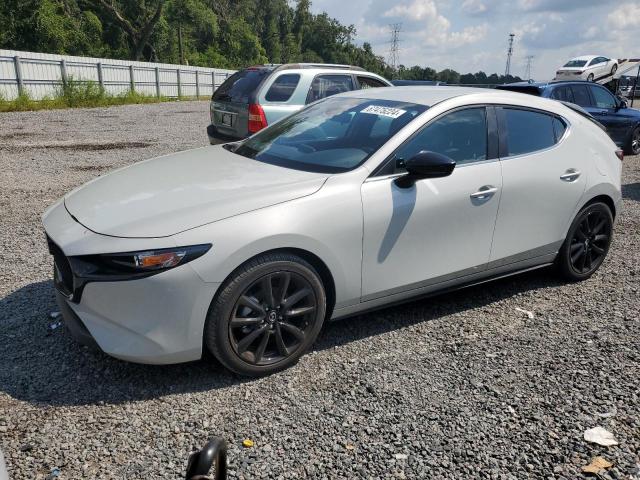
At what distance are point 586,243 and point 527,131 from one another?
1234mm

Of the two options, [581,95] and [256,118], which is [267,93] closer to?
[256,118]

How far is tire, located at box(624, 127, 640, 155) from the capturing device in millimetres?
12734

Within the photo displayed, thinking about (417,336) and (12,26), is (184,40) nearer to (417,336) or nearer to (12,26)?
(12,26)

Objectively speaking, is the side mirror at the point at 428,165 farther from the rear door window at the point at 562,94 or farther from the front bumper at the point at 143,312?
the rear door window at the point at 562,94

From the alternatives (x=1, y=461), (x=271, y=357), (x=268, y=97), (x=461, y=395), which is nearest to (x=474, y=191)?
(x=461, y=395)

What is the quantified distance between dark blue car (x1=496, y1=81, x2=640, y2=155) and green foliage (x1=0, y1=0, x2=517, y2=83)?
757 cm

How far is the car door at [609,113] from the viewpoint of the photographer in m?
11.6

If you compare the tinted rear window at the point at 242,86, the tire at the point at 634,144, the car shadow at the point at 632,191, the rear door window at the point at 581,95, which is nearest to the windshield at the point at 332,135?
the tinted rear window at the point at 242,86

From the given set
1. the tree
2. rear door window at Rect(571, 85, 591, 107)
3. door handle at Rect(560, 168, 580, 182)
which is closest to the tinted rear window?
door handle at Rect(560, 168, 580, 182)

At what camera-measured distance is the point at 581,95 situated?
36.3ft

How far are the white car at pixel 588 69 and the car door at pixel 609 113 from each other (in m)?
16.0

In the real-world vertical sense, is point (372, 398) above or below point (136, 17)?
below

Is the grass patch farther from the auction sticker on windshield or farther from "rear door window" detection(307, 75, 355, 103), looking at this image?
the auction sticker on windshield

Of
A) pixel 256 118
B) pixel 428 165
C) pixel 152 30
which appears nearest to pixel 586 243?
pixel 428 165
